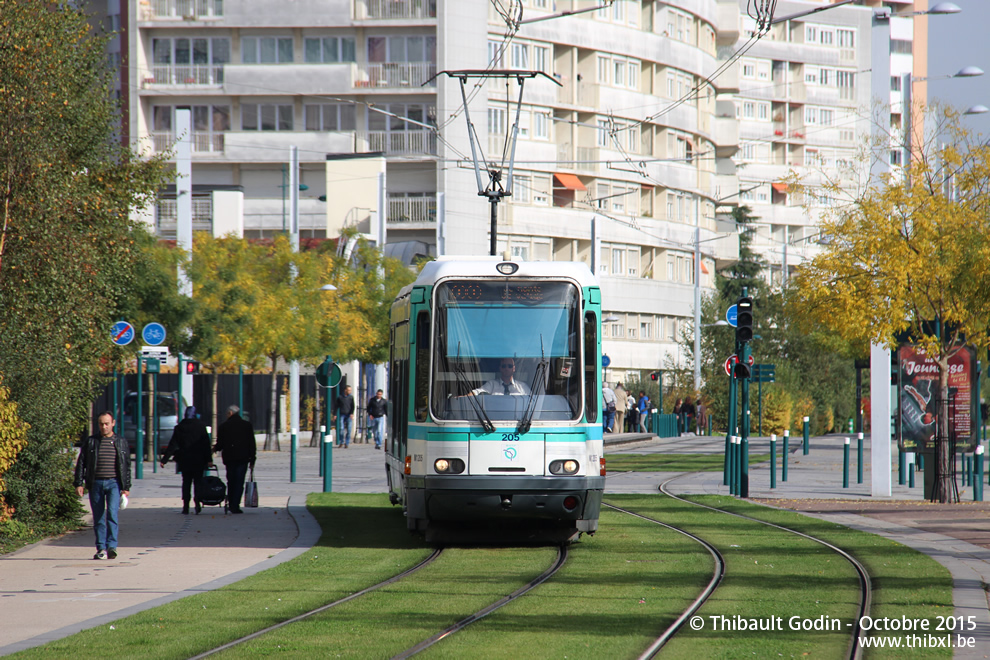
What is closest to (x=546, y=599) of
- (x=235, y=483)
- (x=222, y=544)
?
(x=222, y=544)

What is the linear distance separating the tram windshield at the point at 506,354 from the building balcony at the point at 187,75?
52.2 m

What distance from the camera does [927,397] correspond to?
914 inches

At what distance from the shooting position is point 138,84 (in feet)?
211

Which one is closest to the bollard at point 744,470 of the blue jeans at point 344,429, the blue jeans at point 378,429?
the blue jeans at point 378,429

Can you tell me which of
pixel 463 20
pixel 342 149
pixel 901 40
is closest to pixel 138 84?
pixel 342 149

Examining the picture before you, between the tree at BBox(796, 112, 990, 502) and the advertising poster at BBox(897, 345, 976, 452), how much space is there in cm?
28

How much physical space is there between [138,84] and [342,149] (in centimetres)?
1041

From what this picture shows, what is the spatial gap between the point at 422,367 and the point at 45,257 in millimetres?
4887

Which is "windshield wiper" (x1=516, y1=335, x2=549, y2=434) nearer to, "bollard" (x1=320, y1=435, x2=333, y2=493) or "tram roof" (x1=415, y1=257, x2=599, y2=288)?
"tram roof" (x1=415, y1=257, x2=599, y2=288)

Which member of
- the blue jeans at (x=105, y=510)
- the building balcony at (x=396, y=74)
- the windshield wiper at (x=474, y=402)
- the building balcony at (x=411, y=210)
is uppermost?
the building balcony at (x=396, y=74)

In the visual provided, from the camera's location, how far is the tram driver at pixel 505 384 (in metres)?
14.8

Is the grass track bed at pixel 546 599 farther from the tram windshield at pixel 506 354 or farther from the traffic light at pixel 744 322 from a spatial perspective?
the traffic light at pixel 744 322

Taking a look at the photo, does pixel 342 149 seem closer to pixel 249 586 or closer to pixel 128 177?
pixel 128 177

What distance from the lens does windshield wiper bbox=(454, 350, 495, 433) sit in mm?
14570
